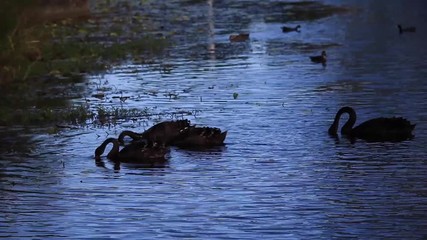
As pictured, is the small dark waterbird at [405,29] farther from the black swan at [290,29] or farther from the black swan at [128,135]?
the black swan at [128,135]

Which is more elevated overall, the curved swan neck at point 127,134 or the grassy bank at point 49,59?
the grassy bank at point 49,59

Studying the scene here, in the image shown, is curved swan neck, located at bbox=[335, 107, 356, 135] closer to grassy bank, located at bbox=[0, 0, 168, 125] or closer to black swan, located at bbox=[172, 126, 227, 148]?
Result: black swan, located at bbox=[172, 126, 227, 148]

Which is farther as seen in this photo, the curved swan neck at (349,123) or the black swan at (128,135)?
the curved swan neck at (349,123)

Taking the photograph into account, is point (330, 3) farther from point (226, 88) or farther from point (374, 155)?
point (374, 155)

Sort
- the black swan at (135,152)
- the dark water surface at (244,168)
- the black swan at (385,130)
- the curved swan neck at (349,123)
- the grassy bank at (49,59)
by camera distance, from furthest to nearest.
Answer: the grassy bank at (49,59) → the curved swan neck at (349,123) → the black swan at (385,130) → the black swan at (135,152) → the dark water surface at (244,168)

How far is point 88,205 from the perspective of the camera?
13.8 meters

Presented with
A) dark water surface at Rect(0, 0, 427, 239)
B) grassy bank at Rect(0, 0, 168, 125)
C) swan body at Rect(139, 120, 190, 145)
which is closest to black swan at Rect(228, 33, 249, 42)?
grassy bank at Rect(0, 0, 168, 125)

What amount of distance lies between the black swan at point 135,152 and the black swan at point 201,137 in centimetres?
62

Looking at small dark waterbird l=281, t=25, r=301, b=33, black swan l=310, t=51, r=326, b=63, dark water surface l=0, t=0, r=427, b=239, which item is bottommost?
dark water surface l=0, t=0, r=427, b=239

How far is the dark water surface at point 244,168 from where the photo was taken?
12.7m

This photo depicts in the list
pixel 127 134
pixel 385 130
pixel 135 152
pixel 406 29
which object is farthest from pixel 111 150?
pixel 406 29

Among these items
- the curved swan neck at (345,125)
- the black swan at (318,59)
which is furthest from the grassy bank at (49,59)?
the black swan at (318,59)

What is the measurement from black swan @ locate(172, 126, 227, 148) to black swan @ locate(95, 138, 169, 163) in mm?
621

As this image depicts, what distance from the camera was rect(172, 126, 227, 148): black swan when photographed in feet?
56.5
